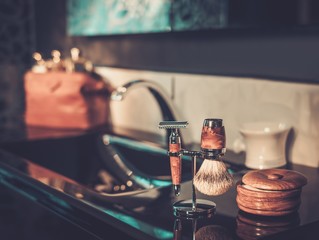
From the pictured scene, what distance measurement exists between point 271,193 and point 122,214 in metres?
0.29

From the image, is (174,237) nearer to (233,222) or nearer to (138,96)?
(233,222)

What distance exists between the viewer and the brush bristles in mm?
904

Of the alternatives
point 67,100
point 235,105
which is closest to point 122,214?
point 235,105

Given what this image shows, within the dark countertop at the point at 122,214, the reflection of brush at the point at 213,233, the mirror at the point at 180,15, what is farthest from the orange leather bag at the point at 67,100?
the reflection of brush at the point at 213,233

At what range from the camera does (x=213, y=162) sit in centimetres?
91

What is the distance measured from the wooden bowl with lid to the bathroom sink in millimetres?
447

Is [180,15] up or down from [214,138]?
up

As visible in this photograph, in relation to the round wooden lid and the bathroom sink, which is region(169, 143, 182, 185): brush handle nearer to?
the round wooden lid

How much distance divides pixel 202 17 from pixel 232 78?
0.23 m

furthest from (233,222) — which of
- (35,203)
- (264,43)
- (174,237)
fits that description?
(264,43)

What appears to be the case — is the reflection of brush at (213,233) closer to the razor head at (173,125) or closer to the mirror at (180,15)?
the razor head at (173,125)

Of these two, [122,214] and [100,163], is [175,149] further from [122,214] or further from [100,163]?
[100,163]

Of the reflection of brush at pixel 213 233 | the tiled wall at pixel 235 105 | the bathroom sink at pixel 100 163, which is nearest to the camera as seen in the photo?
the reflection of brush at pixel 213 233

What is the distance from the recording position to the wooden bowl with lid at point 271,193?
0.90 m
